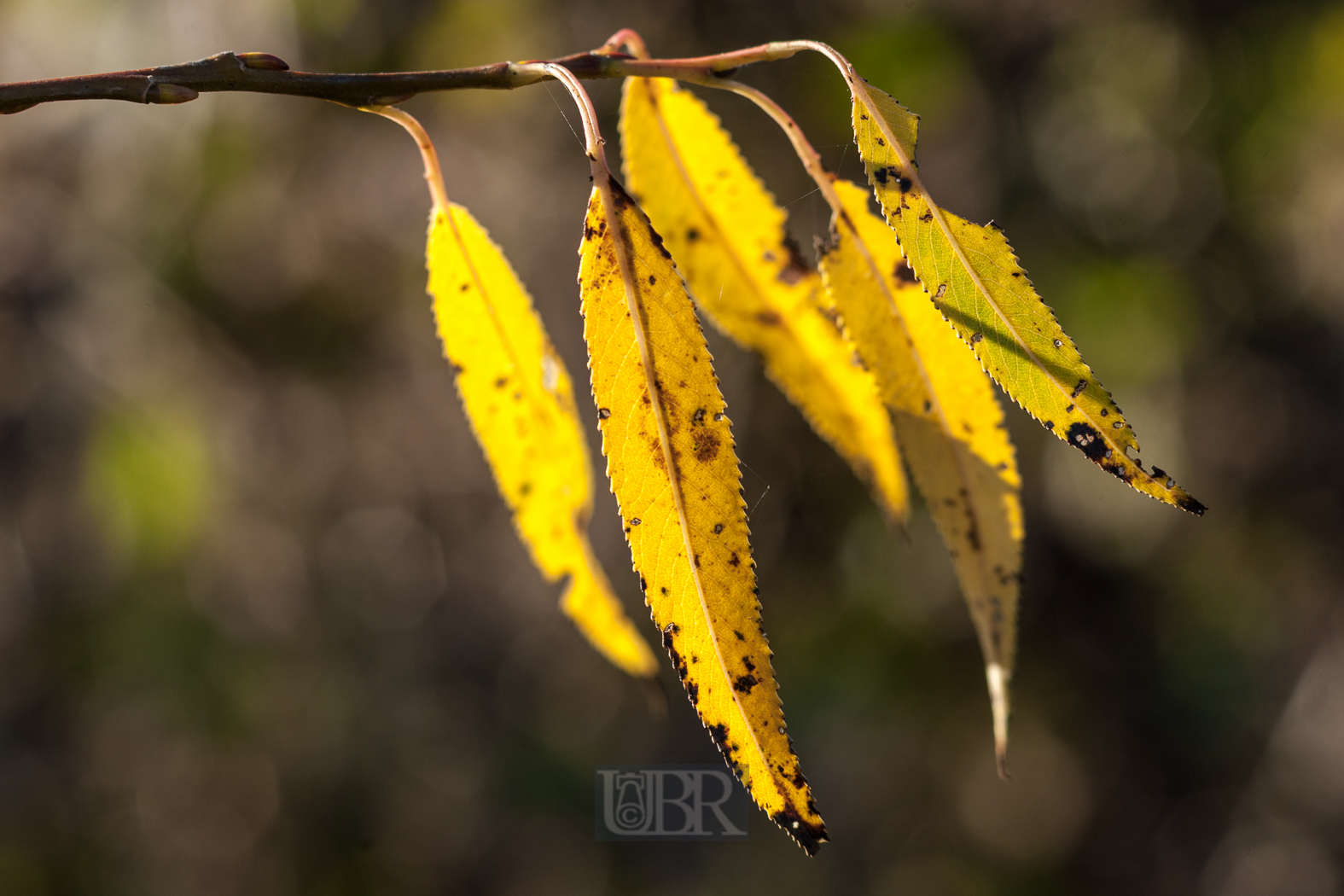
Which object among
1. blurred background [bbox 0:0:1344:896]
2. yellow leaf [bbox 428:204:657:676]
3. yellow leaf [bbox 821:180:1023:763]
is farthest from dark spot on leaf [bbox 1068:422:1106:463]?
blurred background [bbox 0:0:1344:896]

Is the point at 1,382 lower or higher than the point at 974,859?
higher

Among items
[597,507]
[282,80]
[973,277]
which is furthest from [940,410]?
[597,507]

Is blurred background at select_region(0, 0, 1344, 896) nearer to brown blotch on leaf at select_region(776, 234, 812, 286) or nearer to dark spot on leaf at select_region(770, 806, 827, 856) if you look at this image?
brown blotch on leaf at select_region(776, 234, 812, 286)

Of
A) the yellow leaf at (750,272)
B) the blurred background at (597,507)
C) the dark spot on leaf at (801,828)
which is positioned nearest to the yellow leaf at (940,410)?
the yellow leaf at (750,272)

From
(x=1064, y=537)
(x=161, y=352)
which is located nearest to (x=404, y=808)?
(x=161, y=352)

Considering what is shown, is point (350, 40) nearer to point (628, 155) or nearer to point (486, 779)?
point (628, 155)

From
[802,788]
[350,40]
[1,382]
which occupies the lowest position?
[802,788]

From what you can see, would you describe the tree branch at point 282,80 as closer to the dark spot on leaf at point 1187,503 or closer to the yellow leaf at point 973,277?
the yellow leaf at point 973,277
